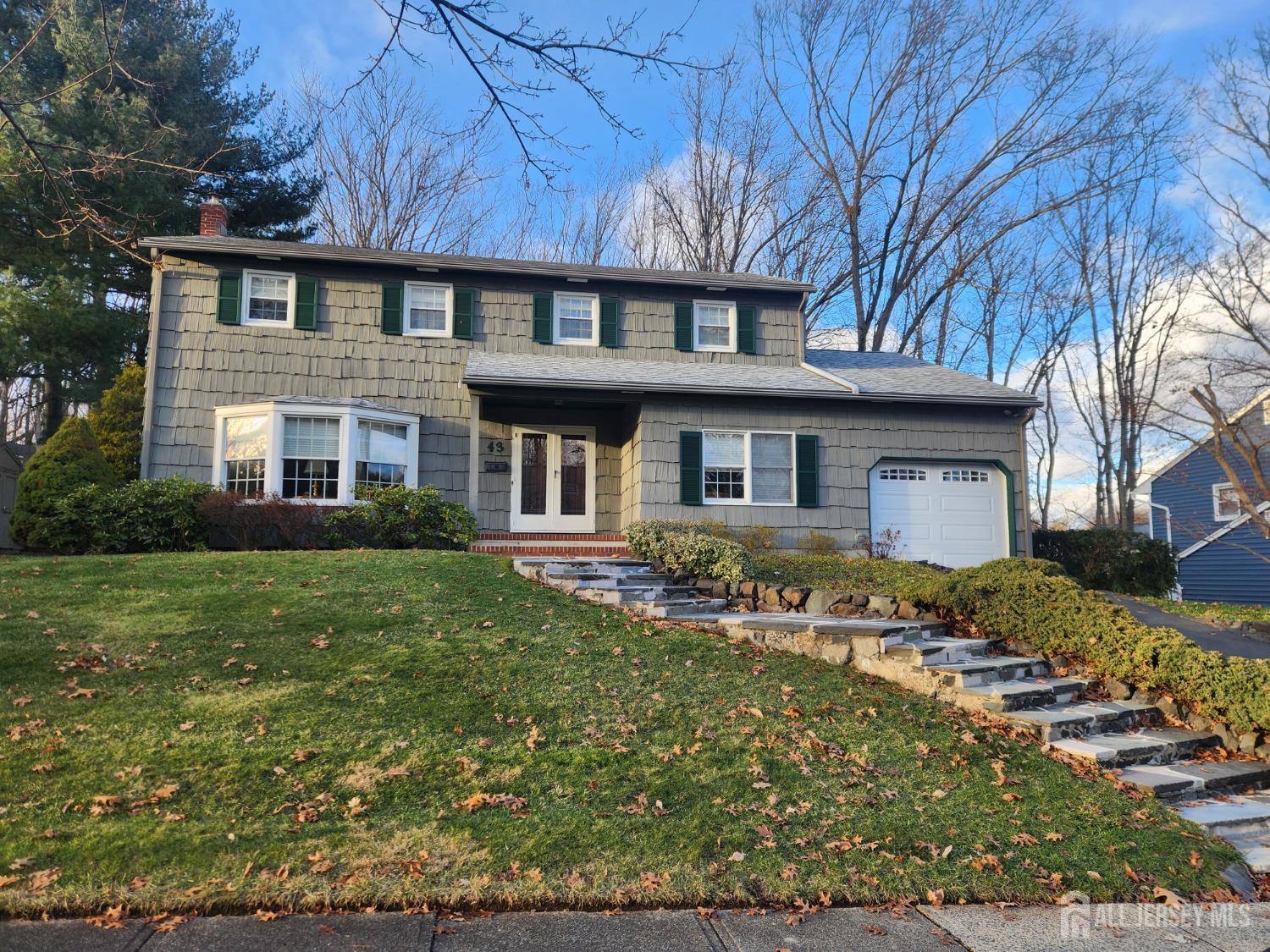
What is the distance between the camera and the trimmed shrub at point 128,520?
34.9ft

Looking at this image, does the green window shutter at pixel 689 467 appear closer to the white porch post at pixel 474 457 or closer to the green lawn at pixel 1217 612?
the white porch post at pixel 474 457

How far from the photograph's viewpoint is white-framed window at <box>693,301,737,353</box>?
14.9 meters

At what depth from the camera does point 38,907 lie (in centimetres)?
304

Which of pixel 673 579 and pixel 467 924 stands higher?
pixel 673 579

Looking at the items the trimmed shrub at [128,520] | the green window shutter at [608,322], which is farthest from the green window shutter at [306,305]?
the green window shutter at [608,322]

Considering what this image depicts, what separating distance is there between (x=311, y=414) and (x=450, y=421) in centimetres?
224

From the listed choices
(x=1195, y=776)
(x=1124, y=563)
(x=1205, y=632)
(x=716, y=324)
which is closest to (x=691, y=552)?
(x=1195, y=776)

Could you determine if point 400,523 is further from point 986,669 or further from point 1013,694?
point 1013,694

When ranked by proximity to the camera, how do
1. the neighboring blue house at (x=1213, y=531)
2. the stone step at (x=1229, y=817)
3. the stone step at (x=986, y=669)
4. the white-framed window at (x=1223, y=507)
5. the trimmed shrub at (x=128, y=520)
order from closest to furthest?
the stone step at (x=1229, y=817) → the stone step at (x=986, y=669) → the trimmed shrub at (x=128, y=520) → the neighboring blue house at (x=1213, y=531) → the white-framed window at (x=1223, y=507)

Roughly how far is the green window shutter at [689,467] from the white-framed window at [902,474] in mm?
3276

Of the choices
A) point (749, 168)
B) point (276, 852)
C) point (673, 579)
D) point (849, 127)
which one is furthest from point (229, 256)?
point (849, 127)

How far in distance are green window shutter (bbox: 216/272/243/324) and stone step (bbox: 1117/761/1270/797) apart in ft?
44.4

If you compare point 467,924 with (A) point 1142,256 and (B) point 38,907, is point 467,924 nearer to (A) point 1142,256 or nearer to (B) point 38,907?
(B) point 38,907

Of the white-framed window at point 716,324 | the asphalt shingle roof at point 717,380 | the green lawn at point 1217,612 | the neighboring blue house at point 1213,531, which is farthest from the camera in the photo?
the neighboring blue house at point 1213,531
